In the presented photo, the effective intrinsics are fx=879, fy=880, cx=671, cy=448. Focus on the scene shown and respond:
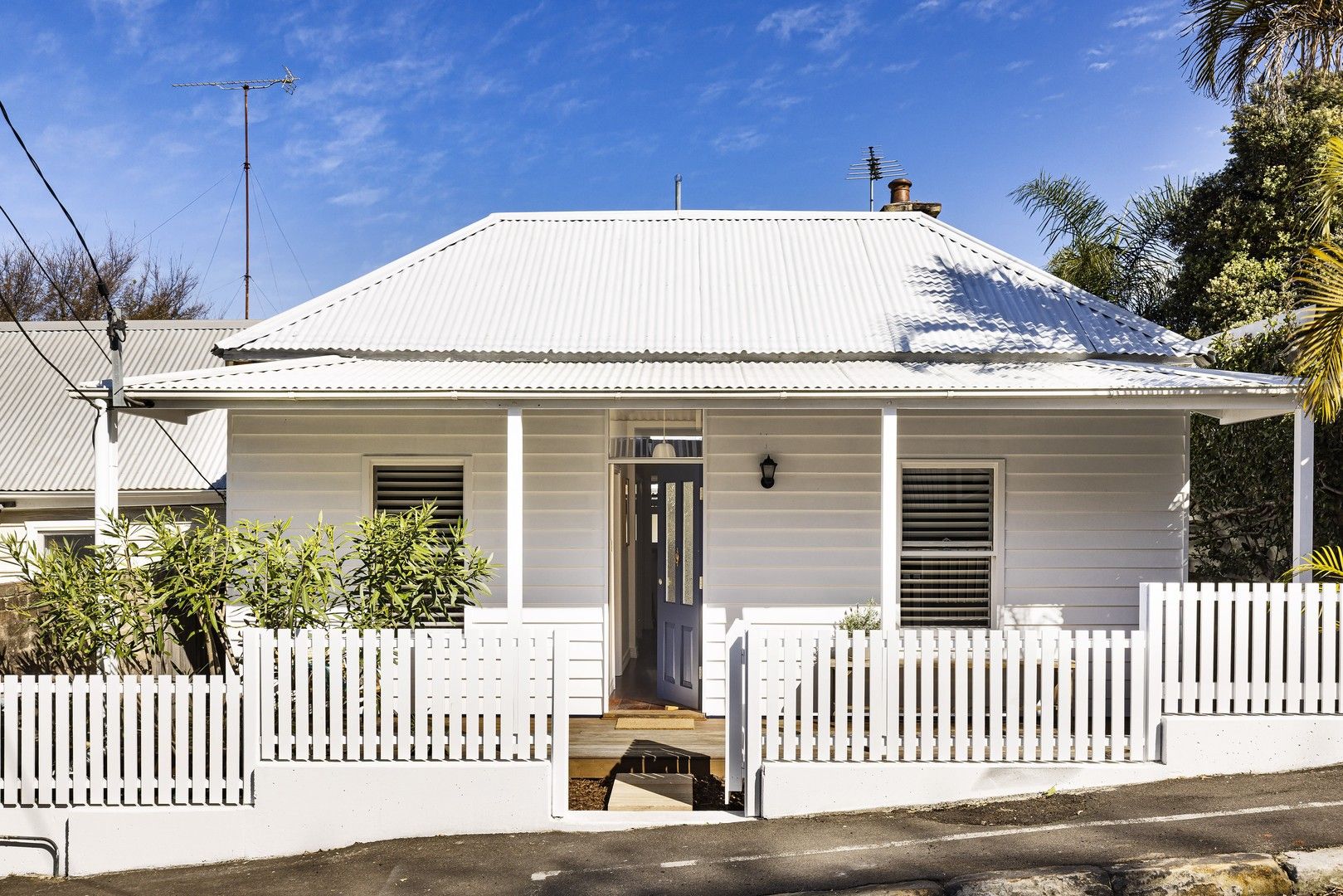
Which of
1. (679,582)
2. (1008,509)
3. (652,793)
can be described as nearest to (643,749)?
(652,793)

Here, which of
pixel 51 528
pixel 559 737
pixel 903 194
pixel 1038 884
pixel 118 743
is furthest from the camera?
pixel 903 194

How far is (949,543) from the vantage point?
8.74 meters

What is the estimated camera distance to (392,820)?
5688mm

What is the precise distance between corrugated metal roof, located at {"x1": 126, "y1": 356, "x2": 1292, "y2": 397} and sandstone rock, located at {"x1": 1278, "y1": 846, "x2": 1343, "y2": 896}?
3.77 m

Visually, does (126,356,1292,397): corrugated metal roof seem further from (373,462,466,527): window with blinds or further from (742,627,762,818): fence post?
(742,627,762,818): fence post

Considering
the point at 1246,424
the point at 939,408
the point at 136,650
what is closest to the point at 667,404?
the point at 939,408

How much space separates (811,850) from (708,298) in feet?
20.2

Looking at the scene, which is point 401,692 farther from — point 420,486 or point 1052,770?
point 1052,770

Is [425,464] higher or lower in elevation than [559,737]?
higher

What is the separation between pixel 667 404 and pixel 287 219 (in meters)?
17.7

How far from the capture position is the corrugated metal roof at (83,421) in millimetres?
12594

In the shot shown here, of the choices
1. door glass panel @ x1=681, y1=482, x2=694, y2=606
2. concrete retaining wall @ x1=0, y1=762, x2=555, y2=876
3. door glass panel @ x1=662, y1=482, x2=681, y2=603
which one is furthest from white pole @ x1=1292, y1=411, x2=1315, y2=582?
concrete retaining wall @ x1=0, y1=762, x2=555, y2=876

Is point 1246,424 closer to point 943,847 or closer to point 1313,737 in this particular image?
point 1313,737

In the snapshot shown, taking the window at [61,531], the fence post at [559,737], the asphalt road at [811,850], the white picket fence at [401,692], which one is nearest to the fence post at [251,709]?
the white picket fence at [401,692]
